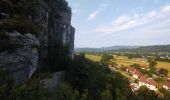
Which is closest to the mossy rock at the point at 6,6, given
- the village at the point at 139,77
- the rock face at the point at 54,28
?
the rock face at the point at 54,28

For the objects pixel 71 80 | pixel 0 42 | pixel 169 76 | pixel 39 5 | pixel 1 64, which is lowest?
pixel 169 76

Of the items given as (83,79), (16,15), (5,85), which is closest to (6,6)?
(16,15)

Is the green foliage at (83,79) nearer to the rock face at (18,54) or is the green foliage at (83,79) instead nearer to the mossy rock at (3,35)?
the rock face at (18,54)

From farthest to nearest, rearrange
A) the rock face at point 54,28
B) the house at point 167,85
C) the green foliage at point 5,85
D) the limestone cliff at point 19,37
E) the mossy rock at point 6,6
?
the house at point 167,85
the rock face at point 54,28
the mossy rock at point 6,6
the limestone cliff at point 19,37
the green foliage at point 5,85

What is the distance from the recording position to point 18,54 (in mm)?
20547

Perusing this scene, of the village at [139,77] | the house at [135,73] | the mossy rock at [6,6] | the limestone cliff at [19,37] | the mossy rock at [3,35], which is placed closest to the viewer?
the mossy rock at [3,35]

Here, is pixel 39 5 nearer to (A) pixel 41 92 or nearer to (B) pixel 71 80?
(B) pixel 71 80

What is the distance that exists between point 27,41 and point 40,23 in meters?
10.8

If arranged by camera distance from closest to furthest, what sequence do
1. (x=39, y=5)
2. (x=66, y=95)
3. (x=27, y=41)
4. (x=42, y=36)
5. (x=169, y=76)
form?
(x=66, y=95)
(x=27, y=41)
(x=39, y=5)
(x=42, y=36)
(x=169, y=76)

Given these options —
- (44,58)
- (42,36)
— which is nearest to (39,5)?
(42,36)

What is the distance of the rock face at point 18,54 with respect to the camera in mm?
19027

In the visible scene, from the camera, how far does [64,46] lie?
44.7 meters

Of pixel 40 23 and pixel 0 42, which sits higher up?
pixel 40 23

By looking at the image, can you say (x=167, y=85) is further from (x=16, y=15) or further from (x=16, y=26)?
(x=16, y=26)
